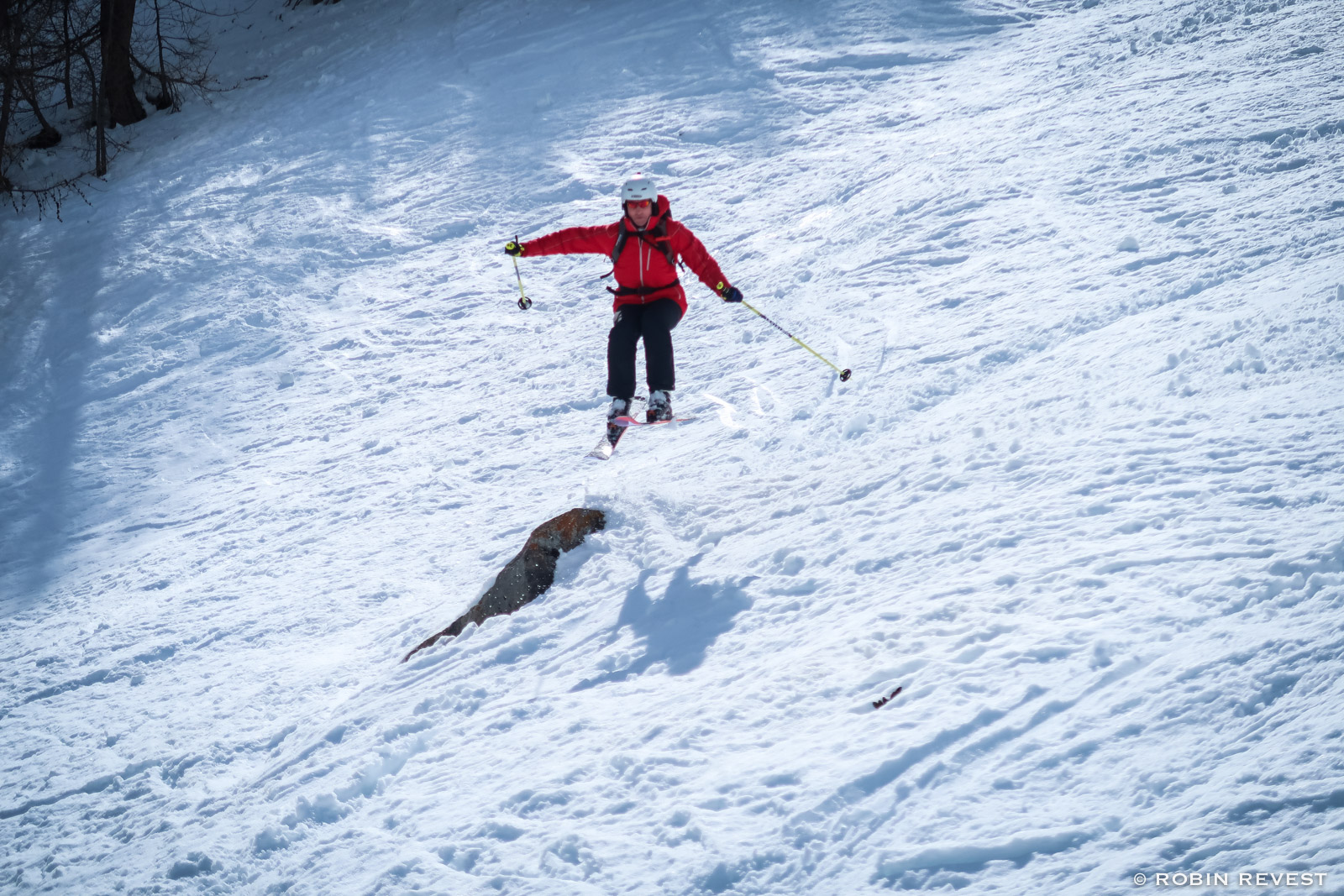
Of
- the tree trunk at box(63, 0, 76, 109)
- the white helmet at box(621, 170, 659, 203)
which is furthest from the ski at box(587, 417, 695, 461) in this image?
the tree trunk at box(63, 0, 76, 109)

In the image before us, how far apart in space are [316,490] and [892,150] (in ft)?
23.8

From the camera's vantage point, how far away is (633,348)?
634cm

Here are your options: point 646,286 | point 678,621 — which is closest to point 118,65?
point 646,286

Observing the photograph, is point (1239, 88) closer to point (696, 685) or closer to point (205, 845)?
point (696, 685)

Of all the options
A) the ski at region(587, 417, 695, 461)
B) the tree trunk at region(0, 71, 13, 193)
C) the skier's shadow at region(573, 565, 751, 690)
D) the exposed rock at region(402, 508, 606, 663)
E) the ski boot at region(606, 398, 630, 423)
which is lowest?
the skier's shadow at region(573, 565, 751, 690)

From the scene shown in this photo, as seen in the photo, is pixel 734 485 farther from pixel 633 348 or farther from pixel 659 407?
pixel 633 348

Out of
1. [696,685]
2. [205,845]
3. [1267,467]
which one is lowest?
[205,845]

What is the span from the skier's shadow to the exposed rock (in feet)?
2.19

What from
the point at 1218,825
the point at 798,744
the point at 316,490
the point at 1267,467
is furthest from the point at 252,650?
the point at 1267,467

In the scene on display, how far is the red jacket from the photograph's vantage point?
19.9ft

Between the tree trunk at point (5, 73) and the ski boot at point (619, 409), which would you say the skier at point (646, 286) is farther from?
the tree trunk at point (5, 73)

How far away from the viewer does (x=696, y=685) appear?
4.24 metres

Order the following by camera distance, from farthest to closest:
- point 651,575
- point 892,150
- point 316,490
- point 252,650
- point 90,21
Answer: point 90,21 < point 892,150 < point 316,490 < point 252,650 < point 651,575

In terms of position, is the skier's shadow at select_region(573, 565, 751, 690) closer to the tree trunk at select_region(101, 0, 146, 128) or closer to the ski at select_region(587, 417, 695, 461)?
the ski at select_region(587, 417, 695, 461)
